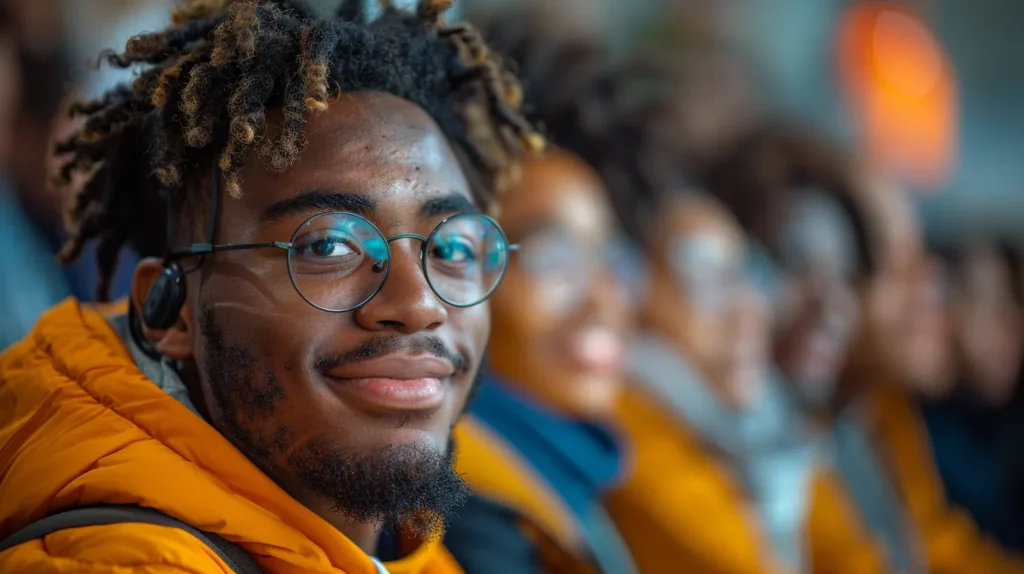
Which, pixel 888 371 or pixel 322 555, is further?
pixel 888 371

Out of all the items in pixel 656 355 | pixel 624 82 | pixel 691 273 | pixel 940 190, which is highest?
pixel 624 82

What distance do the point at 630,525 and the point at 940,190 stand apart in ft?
13.1

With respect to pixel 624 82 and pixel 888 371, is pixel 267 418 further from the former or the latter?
pixel 888 371

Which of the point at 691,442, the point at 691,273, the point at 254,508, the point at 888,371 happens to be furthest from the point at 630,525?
the point at 254,508

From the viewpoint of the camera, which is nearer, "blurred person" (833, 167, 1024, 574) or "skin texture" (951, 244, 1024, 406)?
"blurred person" (833, 167, 1024, 574)

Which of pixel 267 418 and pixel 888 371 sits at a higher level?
pixel 267 418

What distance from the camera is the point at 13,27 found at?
9.04 feet

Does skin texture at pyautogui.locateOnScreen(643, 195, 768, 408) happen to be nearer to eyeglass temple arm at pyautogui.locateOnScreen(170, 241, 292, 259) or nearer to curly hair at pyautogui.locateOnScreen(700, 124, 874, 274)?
curly hair at pyautogui.locateOnScreen(700, 124, 874, 274)

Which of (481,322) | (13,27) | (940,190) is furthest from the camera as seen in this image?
(940,190)

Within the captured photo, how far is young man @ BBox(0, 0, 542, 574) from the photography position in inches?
53.0

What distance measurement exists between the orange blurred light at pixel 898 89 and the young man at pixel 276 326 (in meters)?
4.00

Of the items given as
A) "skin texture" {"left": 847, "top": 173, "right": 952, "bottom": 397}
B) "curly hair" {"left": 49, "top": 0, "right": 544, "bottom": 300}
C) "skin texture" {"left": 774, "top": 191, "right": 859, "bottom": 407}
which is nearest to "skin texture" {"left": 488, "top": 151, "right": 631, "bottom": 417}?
"curly hair" {"left": 49, "top": 0, "right": 544, "bottom": 300}

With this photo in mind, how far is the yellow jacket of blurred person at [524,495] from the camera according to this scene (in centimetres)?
207

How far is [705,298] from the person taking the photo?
10.3 ft
